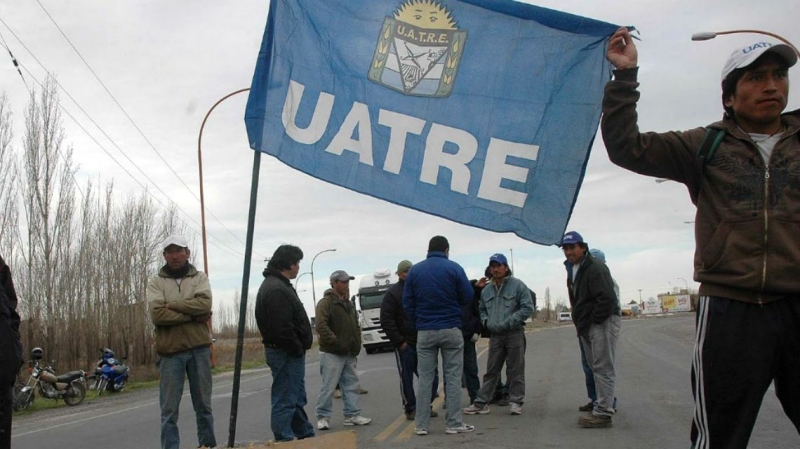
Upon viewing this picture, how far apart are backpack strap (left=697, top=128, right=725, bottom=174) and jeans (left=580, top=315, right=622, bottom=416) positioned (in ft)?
19.8

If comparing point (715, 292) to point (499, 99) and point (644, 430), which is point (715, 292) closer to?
point (499, 99)

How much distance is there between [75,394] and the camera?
67.9 ft

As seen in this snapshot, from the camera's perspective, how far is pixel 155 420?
13.7 metres

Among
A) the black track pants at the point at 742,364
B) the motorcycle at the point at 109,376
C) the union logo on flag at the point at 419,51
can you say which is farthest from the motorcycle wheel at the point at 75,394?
the black track pants at the point at 742,364

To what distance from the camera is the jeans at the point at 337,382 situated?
10070 mm

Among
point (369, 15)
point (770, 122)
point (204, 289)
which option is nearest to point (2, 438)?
point (204, 289)

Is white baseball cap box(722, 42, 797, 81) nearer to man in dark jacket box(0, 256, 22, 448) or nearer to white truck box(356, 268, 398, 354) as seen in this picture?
man in dark jacket box(0, 256, 22, 448)

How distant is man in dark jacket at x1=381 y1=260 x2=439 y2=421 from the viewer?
34.3 feet

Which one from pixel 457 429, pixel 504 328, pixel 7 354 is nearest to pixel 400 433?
pixel 457 429

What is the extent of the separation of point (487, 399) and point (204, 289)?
14.2 feet

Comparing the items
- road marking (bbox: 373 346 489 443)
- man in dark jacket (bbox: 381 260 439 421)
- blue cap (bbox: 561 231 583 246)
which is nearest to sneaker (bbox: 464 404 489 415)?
man in dark jacket (bbox: 381 260 439 421)

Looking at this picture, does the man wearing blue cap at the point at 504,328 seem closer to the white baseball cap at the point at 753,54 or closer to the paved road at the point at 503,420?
the paved road at the point at 503,420

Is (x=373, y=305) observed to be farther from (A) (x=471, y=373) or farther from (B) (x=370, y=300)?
(A) (x=471, y=373)

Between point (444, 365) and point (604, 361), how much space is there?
176 cm
